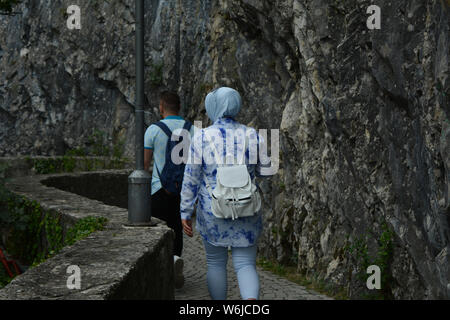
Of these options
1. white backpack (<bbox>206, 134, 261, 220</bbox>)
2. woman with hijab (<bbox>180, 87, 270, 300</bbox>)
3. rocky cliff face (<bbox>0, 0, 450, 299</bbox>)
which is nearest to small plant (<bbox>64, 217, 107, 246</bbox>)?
woman with hijab (<bbox>180, 87, 270, 300</bbox>)

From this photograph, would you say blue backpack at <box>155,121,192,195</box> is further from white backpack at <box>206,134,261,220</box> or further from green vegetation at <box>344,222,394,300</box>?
green vegetation at <box>344,222,394,300</box>

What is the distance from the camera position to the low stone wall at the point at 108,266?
3.17m

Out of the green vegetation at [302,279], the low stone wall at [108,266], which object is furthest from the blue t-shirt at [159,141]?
the green vegetation at [302,279]

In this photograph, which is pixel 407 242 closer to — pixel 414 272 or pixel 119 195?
pixel 414 272

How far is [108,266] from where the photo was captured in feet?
12.0

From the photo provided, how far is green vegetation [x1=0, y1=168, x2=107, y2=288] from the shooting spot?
20.3ft

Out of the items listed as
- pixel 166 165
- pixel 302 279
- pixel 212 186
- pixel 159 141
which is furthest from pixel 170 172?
pixel 302 279

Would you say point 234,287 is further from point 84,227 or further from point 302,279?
point 84,227

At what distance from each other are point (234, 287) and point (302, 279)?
1298mm

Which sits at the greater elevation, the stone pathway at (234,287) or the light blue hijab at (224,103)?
the light blue hijab at (224,103)

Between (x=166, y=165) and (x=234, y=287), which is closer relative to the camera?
(x=166, y=165)

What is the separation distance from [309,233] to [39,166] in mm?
8108

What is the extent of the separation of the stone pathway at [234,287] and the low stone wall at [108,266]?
1241mm

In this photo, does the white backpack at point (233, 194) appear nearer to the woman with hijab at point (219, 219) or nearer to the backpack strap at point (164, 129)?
the woman with hijab at point (219, 219)
